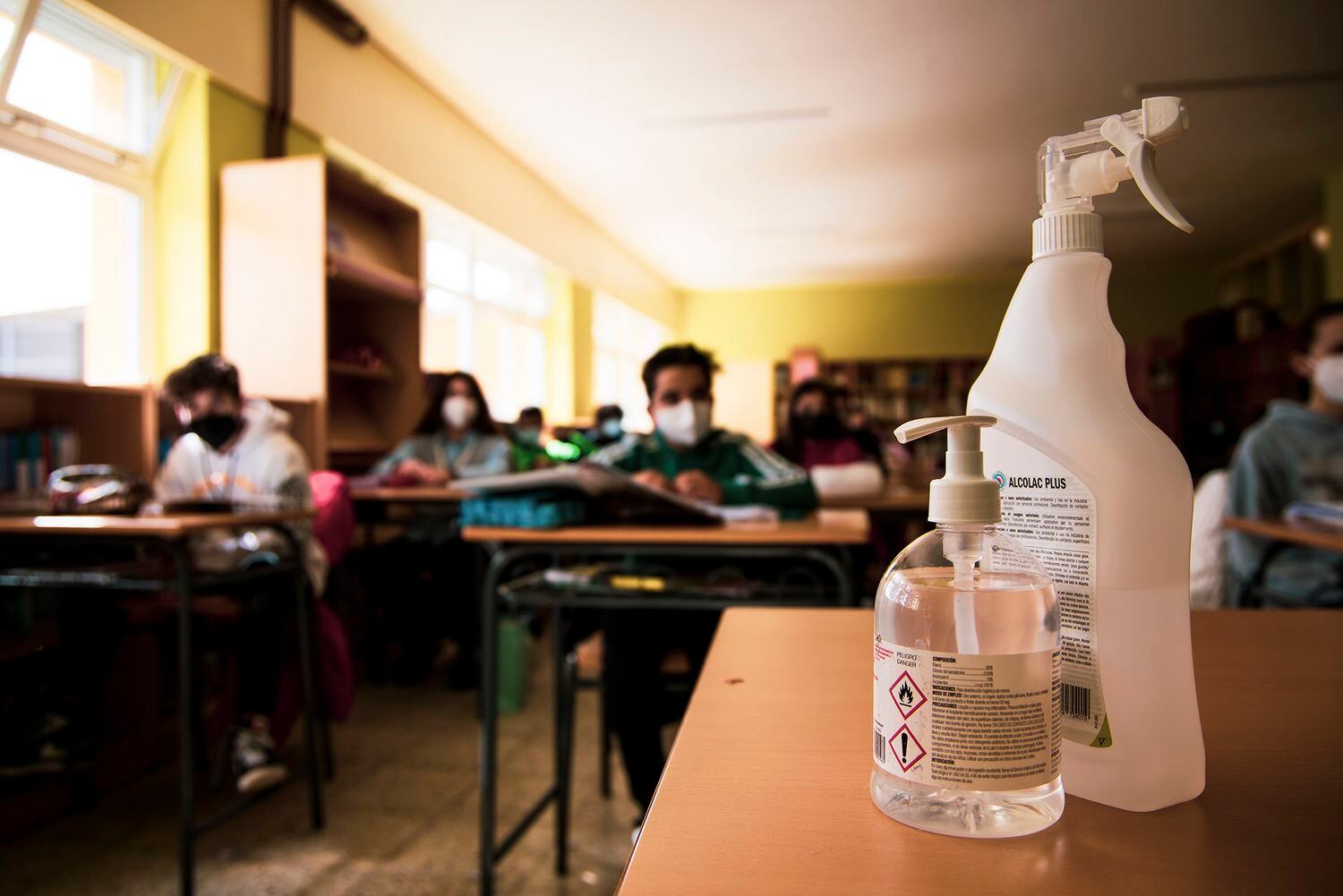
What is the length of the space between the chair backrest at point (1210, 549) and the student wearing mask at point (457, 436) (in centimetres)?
291

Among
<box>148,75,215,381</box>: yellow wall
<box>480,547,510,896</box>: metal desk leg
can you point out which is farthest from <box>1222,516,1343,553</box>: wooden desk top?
<box>148,75,215,381</box>: yellow wall

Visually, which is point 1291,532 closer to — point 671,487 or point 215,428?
point 671,487

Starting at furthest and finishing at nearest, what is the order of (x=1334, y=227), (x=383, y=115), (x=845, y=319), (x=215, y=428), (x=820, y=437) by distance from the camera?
1. (x=845, y=319)
2. (x=1334, y=227)
3. (x=383, y=115)
4. (x=820, y=437)
5. (x=215, y=428)

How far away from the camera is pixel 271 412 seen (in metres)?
2.68

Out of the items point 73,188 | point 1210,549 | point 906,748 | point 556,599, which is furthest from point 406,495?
point 906,748

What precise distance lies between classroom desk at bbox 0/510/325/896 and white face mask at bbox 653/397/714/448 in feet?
3.10

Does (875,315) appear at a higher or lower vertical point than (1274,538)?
higher

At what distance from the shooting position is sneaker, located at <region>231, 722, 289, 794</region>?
2.19 metres

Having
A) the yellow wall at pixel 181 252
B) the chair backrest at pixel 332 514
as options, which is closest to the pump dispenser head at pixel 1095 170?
the chair backrest at pixel 332 514

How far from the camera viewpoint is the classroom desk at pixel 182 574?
1.71 metres

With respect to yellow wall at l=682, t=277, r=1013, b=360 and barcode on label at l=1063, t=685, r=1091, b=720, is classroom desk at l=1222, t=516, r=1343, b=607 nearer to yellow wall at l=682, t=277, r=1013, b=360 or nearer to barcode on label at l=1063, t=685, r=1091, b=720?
barcode on label at l=1063, t=685, r=1091, b=720

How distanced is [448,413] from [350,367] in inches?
22.4

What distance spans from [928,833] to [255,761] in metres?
2.34

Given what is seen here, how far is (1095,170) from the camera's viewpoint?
16.2 inches
